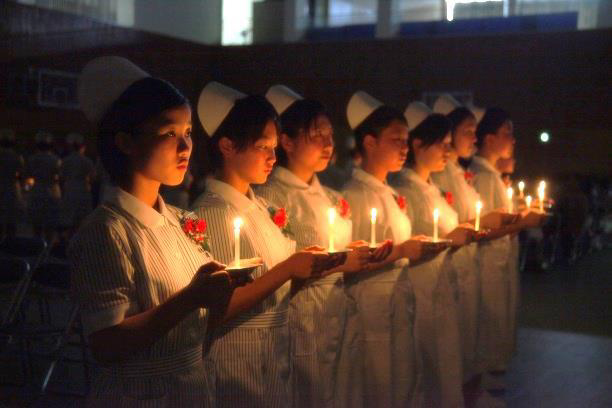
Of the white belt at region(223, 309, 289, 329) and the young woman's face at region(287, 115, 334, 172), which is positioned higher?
the young woman's face at region(287, 115, 334, 172)

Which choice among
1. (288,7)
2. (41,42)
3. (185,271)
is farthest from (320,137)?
(288,7)

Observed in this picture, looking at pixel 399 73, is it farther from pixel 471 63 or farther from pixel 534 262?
pixel 534 262

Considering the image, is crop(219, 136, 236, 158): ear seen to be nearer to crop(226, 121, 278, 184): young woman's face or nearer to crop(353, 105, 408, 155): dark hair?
crop(226, 121, 278, 184): young woman's face

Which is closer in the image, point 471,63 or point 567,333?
point 567,333

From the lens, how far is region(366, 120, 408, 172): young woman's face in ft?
12.4

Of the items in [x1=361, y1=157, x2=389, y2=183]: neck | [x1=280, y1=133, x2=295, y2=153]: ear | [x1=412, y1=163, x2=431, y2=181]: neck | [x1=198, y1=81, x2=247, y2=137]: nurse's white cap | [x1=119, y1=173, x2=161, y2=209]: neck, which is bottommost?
[x1=412, y1=163, x2=431, y2=181]: neck

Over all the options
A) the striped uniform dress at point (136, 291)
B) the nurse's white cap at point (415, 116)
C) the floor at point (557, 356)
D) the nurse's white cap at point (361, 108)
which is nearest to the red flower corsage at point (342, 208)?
the nurse's white cap at point (361, 108)

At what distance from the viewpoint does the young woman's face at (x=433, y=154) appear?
428cm

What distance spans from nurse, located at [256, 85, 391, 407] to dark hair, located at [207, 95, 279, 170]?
19.5 inches

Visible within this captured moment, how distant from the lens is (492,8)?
49.1 feet

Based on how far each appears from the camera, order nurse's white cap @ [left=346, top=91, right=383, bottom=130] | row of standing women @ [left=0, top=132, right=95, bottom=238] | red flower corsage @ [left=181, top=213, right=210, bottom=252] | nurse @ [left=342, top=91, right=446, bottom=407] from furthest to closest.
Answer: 1. row of standing women @ [left=0, top=132, right=95, bottom=238]
2. nurse's white cap @ [left=346, top=91, right=383, bottom=130]
3. nurse @ [left=342, top=91, right=446, bottom=407]
4. red flower corsage @ [left=181, top=213, right=210, bottom=252]

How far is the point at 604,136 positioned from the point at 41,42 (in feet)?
30.8

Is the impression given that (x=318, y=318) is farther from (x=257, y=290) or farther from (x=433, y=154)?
(x=433, y=154)

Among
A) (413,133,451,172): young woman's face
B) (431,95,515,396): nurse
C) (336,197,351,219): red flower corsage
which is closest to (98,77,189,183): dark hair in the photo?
(336,197,351,219): red flower corsage
